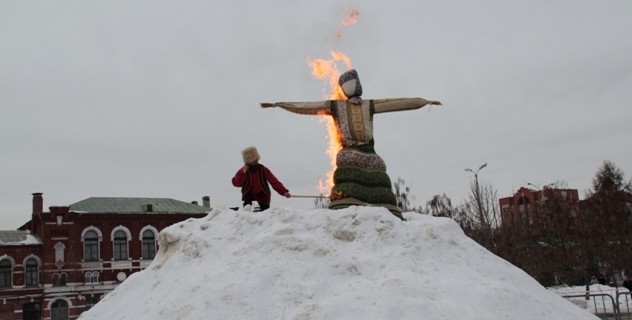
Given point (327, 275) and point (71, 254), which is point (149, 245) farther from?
point (327, 275)

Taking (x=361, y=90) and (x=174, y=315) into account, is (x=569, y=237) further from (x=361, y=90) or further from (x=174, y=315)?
(x=174, y=315)

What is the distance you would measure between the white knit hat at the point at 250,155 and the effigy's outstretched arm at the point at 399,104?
7.98 feet

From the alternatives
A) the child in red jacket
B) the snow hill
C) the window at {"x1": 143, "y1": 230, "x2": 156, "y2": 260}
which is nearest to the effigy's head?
the child in red jacket

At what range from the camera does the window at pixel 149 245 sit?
131 ft

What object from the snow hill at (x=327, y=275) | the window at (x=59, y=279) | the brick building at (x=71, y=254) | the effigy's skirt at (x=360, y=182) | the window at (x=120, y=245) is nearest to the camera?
the snow hill at (x=327, y=275)

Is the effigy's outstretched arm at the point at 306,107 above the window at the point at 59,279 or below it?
above

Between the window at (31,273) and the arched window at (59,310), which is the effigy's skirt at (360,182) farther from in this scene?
the window at (31,273)

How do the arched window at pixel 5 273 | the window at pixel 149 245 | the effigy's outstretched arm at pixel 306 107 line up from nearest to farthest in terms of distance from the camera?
the effigy's outstretched arm at pixel 306 107 → the arched window at pixel 5 273 → the window at pixel 149 245

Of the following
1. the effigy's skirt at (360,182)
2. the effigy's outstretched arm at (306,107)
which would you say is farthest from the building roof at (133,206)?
the effigy's skirt at (360,182)

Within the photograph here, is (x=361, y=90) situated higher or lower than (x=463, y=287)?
higher

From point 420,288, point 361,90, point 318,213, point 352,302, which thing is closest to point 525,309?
point 420,288

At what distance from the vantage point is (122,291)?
8750mm

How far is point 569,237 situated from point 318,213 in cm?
2466

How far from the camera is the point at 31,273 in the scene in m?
36.3
